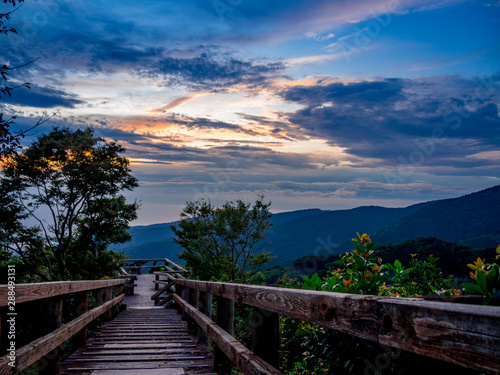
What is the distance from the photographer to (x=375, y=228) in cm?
14600

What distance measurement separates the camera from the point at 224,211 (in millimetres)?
28000

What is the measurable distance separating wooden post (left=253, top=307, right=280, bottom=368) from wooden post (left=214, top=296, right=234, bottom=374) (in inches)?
48.6

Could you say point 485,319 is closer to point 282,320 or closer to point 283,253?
point 282,320

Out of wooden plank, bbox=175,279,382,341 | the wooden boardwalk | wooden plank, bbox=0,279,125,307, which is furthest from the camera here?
the wooden boardwalk

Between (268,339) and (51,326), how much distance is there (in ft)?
7.84

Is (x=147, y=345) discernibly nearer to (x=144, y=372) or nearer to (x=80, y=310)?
(x=80, y=310)

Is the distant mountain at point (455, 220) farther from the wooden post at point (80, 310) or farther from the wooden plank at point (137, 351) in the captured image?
the wooden post at point (80, 310)

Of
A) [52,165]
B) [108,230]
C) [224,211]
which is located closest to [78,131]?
[52,165]

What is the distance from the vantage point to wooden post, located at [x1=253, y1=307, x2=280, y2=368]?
8.52 ft

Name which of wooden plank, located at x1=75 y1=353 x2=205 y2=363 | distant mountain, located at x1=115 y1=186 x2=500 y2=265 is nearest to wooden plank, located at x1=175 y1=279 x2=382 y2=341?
wooden plank, located at x1=75 y1=353 x2=205 y2=363

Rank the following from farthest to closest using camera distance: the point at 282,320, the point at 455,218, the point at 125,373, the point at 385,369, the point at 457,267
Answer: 1. the point at 455,218
2. the point at 457,267
3. the point at 282,320
4. the point at 125,373
5. the point at 385,369

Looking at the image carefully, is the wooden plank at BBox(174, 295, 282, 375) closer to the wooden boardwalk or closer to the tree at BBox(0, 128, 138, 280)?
the wooden boardwalk

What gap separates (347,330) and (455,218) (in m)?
114

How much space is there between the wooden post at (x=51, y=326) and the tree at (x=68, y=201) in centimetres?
2121
